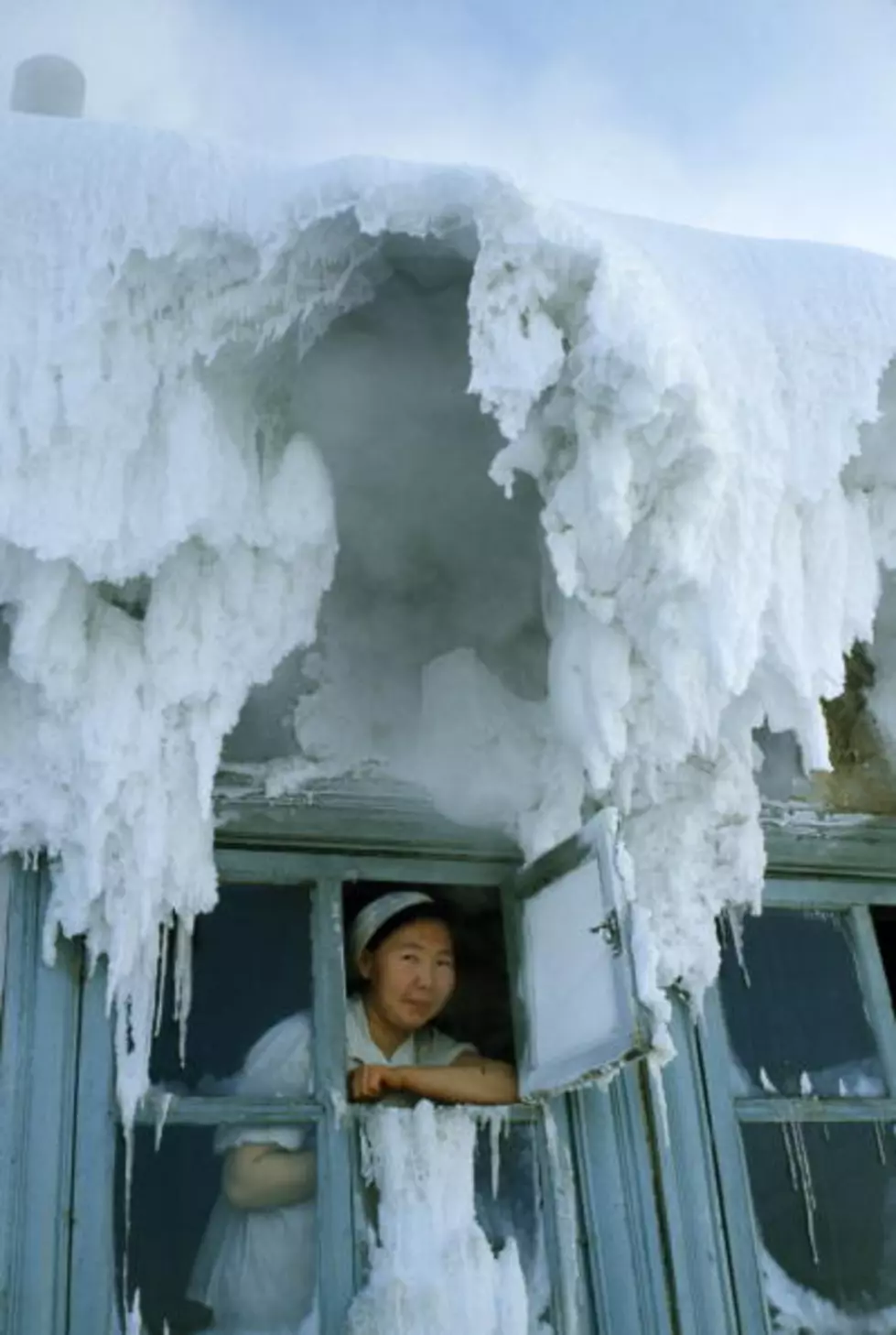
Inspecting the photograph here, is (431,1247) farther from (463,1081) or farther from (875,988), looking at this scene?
(875,988)

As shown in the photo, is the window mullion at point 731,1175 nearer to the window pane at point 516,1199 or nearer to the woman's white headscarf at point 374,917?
the window pane at point 516,1199

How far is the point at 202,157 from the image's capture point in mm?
2553

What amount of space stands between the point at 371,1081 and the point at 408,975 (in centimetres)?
28

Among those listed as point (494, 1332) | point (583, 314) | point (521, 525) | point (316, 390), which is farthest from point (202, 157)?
point (494, 1332)

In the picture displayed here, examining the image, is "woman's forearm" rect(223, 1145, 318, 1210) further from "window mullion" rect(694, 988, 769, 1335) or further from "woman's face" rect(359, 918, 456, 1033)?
"window mullion" rect(694, 988, 769, 1335)

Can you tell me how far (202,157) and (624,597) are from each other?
0.98 metres

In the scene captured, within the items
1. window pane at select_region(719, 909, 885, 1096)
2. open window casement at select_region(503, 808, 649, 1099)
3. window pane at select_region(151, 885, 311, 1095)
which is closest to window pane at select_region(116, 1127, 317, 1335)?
window pane at select_region(151, 885, 311, 1095)

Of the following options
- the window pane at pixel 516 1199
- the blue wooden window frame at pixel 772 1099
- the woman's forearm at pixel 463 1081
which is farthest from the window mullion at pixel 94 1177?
the blue wooden window frame at pixel 772 1099

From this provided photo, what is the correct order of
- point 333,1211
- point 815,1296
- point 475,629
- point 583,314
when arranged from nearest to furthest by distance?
point 583,314
point 333,1211
point 815,1296
point 475,629

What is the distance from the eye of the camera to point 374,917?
3.00m

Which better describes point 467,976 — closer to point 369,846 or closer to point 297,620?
point 369,846

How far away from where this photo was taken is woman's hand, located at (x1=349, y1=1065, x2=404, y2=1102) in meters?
2.76

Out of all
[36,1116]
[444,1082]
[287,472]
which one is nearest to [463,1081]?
[444,1082]

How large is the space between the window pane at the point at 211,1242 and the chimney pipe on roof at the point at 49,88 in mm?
2770
